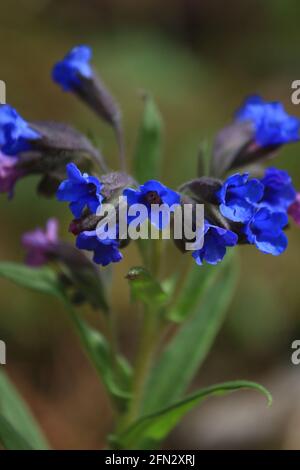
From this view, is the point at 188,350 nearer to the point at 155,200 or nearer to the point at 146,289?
the point at 146,289

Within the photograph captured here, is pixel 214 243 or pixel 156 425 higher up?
pixel 214 243

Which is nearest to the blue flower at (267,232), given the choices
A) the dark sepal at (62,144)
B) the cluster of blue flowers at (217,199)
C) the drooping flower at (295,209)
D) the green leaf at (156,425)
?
the cluster of blue flowers at (217,199)

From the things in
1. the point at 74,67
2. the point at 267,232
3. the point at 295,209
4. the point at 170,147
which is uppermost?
the point at 170,147

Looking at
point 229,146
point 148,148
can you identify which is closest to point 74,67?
point 148,148

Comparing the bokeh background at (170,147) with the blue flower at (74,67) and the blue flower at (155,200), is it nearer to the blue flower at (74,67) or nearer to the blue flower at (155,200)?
the blue flower at (74,67)

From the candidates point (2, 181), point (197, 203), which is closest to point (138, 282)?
point (197, 203)

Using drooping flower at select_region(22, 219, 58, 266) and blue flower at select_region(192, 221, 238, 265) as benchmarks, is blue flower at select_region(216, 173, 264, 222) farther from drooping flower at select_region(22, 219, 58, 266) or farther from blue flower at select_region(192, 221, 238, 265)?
drooping flower at select_region(22, 219, 58, 266)
